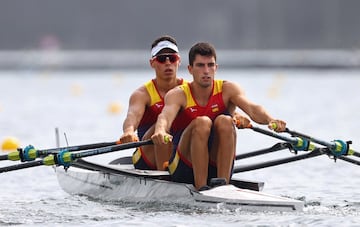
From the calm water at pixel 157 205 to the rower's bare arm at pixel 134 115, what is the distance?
69 centimetres

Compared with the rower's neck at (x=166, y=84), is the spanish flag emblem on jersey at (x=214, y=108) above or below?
below

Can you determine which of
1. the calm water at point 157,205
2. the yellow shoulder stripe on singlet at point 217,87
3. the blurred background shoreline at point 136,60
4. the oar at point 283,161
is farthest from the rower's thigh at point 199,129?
the blurred background shoreline at point 136,60

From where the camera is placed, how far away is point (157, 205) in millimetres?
10367

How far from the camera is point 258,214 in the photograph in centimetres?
960

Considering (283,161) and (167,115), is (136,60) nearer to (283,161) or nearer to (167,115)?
(283,161)

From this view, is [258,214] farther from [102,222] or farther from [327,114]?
[327,114]

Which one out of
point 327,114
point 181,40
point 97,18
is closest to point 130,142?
point 327,114

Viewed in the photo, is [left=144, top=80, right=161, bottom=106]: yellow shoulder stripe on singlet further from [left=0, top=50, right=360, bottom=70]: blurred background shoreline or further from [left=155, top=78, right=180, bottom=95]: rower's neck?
[left=0, top=50, right=360, bottom=70]: blurred background shoreline

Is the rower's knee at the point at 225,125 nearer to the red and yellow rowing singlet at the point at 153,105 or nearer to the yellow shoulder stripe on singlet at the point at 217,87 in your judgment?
the yellow shoulder stripe on singlet at the point at 217,87

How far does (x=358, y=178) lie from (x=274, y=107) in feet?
48.6

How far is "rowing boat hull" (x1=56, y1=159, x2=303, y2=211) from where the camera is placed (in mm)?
9672

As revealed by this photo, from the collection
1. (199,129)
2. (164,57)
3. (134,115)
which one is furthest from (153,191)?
(164,57)

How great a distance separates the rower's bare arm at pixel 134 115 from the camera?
1049 centimetres

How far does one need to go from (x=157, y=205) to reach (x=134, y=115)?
101 centimetres
